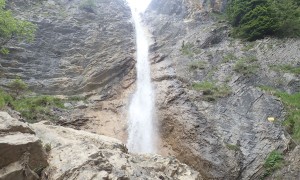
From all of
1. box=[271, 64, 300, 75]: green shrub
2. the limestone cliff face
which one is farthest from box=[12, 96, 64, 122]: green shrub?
box=[271, 64, 300, 75]: green shrub

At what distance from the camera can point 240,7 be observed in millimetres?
26000

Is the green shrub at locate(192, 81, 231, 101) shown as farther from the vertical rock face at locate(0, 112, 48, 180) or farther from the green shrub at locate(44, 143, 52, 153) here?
the vertical rock face at locate(0, 112, 48, 180)

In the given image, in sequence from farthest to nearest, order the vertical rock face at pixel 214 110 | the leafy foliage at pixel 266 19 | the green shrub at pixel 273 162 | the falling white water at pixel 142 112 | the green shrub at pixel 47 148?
the leafy foliage at pixel 266 19, the falling white water at pixel 142 112, the vertical rock face at pixel 214 110, the green shrub at pixel 273 162, the green shrub at pixel 47 148

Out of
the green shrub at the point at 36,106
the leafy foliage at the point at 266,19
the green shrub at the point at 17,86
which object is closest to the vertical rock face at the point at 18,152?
the green shrub at the point at 36,106

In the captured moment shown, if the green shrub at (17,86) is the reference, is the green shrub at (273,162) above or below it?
below

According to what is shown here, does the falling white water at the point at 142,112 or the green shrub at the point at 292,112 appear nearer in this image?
the green shrub at the point at 292,112

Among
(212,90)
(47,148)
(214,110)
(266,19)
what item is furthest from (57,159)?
(266,19)

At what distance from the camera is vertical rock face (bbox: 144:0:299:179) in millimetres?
15164

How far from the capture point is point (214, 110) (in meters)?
18.0

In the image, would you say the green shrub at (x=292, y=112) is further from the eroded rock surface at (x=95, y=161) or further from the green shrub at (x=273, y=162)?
the eroded rock surface at (x=95, y=161)

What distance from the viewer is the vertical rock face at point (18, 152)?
859cm

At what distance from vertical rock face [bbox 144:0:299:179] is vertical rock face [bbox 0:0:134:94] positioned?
3481 millimetres

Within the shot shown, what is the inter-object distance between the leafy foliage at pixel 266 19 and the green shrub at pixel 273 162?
10871mm

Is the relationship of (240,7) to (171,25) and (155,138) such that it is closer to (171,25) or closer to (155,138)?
(171,25)
